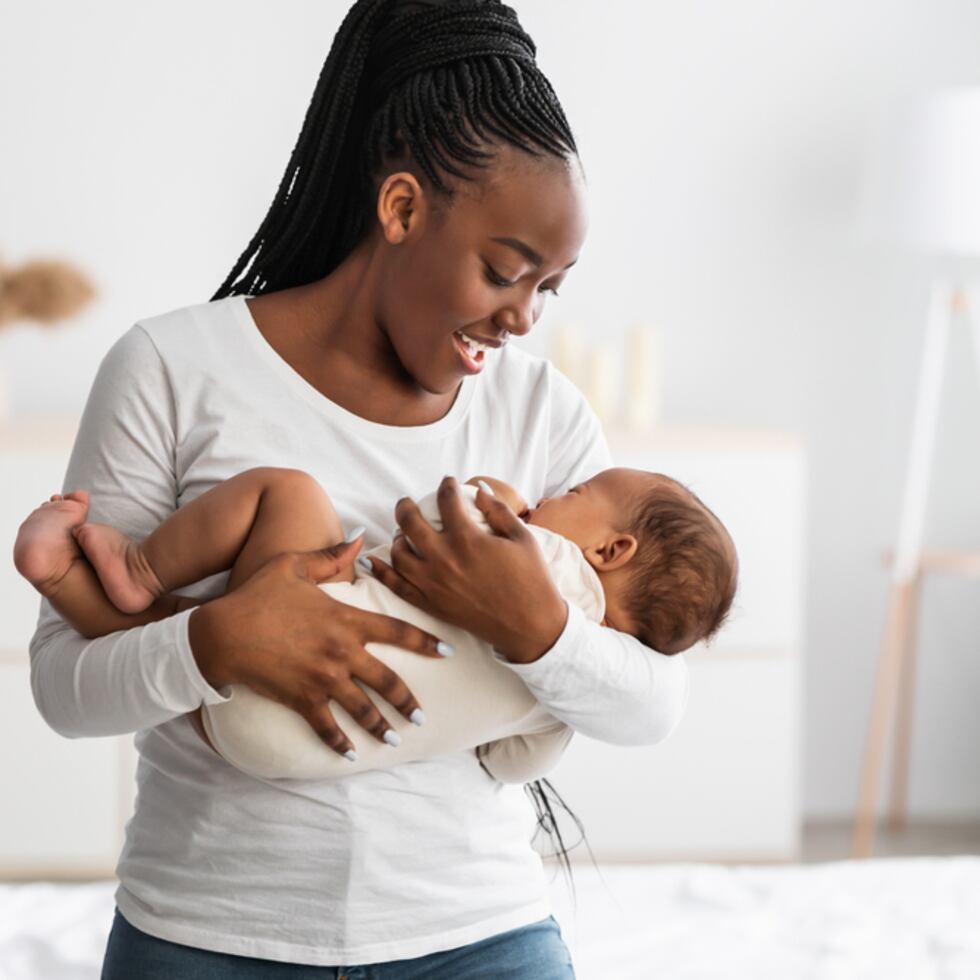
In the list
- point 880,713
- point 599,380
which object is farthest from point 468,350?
point 880,713

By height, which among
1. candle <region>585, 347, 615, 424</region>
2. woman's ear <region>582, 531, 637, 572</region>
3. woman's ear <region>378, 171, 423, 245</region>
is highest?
woman's ear <region>378, 171, 423, 245</region>

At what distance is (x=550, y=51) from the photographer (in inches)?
153

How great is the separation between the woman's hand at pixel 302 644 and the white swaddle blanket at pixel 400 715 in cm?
1

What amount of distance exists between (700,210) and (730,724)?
146cm

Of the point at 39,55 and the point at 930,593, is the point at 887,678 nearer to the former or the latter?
the point at 930,593

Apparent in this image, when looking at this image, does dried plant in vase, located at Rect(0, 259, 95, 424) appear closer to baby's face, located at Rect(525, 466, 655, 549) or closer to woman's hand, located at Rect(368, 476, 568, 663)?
baby's face, located at Rect(525, 466, 655, 549)

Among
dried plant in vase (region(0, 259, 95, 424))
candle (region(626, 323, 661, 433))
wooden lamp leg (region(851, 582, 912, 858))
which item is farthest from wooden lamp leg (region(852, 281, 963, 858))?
dried plant in vase (region(0, 259, 95, 424))

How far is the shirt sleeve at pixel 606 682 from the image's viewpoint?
1125mm

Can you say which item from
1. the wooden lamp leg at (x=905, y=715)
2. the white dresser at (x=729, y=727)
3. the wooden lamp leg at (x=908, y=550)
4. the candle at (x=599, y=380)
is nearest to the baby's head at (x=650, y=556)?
the white dresser at (x=729, y=727)

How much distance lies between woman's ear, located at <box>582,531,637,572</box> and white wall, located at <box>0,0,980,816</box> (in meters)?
2.65

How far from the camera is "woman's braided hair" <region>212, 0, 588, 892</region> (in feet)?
3.97

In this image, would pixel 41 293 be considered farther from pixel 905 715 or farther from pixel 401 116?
pixel 905 715

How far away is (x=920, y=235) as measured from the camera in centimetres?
342

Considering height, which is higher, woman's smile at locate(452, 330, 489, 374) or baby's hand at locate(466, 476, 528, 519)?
woman's smile at locate(452, 330, 489, 374)
